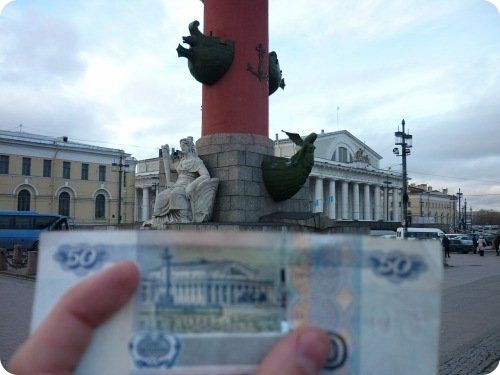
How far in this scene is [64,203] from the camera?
4772 cm

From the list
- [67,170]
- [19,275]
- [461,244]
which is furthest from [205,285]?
[67,170]

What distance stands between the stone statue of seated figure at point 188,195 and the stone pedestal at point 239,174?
218mm

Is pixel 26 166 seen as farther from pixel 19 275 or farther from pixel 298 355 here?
pixel 298 355

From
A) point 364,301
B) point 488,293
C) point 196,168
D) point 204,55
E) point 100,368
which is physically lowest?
point 488,293

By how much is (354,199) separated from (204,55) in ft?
193

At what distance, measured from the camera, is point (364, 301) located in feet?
3.85

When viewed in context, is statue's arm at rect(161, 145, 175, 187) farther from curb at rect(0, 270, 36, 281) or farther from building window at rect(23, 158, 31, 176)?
building window at rect(23, 158, 31, 176)

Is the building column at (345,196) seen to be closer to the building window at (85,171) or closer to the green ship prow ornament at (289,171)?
the building window at (85,171)

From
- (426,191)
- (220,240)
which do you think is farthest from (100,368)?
(426,191)

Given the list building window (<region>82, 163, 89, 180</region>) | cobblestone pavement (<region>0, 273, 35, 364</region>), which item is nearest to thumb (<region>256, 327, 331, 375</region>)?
cobblestone pavement (<region>0, 273, 35, 364</region>)

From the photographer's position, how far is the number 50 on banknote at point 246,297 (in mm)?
1124

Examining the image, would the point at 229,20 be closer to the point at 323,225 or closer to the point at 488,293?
the point at 323,225

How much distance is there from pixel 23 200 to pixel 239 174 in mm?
41724

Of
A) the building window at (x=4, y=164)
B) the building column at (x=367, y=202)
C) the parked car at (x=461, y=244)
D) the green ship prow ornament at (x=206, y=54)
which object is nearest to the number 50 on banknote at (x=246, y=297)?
the green ship prow ornament at (x=206, y=54)
